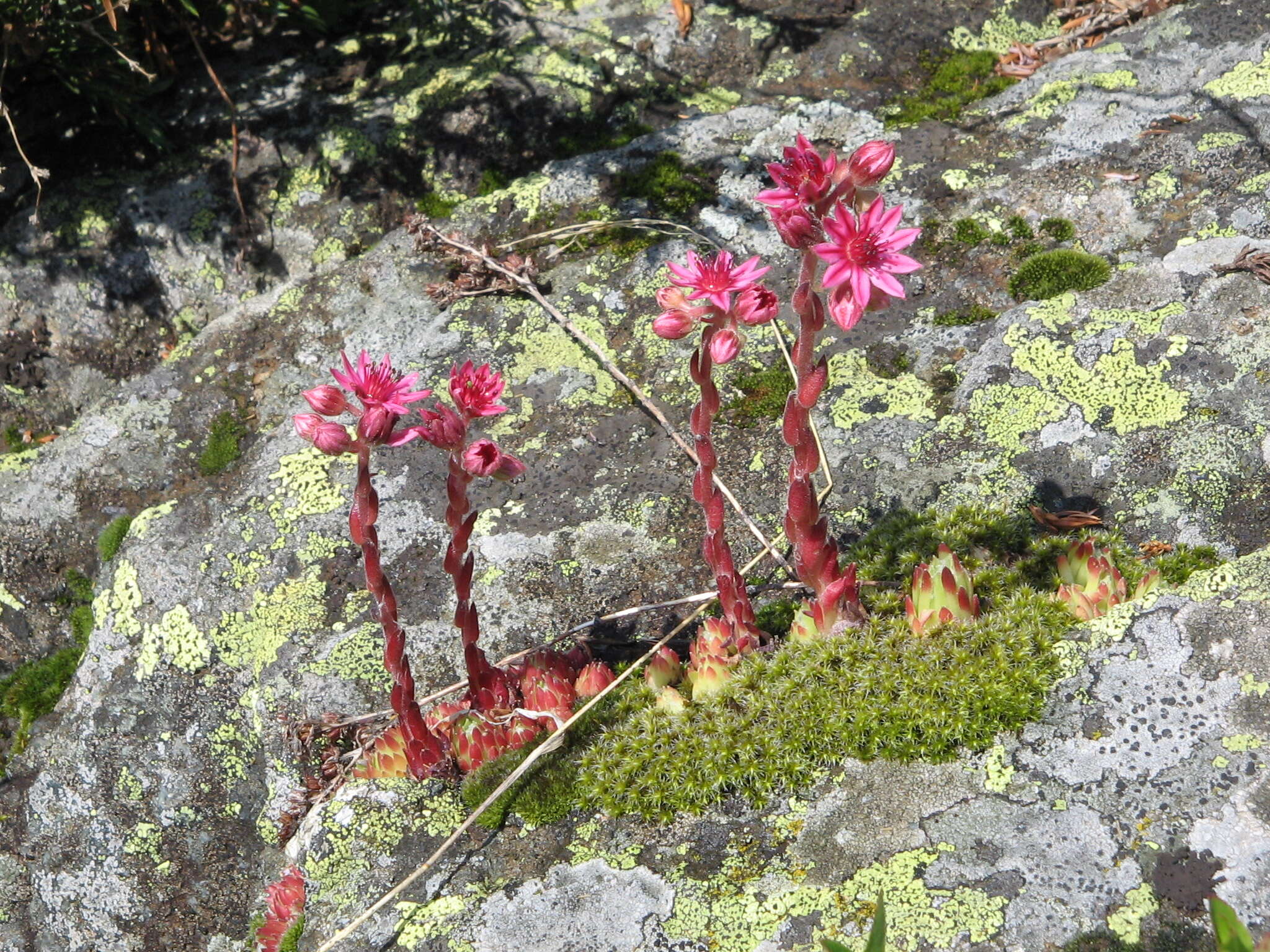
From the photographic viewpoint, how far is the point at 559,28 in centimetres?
578

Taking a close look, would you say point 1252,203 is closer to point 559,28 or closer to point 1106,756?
point 1106,756

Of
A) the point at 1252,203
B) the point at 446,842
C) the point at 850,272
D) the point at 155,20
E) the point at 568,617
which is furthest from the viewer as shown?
the point at 155,20

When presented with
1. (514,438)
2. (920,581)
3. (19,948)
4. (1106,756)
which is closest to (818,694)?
(920,581)

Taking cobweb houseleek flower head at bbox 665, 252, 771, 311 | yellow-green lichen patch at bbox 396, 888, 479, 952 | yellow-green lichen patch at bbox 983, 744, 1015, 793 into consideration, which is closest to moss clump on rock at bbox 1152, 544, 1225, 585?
yellow-green lichen patch at bbox 983, 744, 1015, 793

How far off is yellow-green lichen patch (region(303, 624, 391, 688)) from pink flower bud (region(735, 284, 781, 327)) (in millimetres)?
1973

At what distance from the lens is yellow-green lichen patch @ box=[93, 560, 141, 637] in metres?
4.16

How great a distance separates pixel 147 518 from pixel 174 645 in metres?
0.67

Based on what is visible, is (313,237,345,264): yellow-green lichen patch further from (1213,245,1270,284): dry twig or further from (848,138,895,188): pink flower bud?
(1213,245,1270,284): dry twig

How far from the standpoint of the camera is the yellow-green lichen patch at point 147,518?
436 cm

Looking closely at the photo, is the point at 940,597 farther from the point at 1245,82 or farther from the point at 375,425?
the point at 1245,82

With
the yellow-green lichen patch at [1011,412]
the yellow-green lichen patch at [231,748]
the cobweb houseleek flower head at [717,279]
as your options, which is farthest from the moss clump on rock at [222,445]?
the yellow-green lichen patch at [1011,412]

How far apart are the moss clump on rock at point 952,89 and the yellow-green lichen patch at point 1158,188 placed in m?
A: 1.07

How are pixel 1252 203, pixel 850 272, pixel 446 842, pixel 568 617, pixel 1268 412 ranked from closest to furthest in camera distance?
pixel 850 272 < pixel 446 842 < pixel 1268 412 < pixel 568 617 < pixel 1252 203

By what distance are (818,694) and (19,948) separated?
3.37 metres
